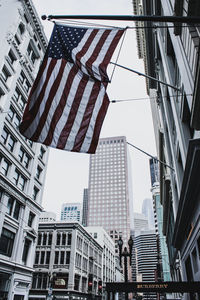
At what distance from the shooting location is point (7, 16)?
29.0m

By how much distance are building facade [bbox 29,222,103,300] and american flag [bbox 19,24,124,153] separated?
41953 millimetres

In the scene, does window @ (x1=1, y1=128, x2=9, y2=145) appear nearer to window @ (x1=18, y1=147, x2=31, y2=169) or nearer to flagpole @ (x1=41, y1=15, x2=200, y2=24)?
window @ (x1=18, y1=147, x2=31, y2=169)

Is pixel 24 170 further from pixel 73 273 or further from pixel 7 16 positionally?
pixel 73 273

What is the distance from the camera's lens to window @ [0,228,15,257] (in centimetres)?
2463

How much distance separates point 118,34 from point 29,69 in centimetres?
2903

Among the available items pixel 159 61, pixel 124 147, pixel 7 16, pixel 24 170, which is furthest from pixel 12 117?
pixel 124 147

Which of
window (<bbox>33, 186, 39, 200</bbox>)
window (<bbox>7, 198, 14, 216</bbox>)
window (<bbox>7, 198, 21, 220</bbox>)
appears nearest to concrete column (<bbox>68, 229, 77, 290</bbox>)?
window (<bbox>33, 186, 39, 200</bbox>)

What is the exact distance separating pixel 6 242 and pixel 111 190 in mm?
146934

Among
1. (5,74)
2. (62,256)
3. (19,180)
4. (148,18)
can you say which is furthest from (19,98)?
(62,256)

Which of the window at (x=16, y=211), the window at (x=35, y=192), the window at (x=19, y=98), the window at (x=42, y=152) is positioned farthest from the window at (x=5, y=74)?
the window at (x=35, y=192)

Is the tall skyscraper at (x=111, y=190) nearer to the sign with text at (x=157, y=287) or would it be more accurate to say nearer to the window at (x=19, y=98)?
the window at (x=19, y=98)

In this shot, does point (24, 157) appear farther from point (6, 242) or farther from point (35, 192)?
point (6, 242)

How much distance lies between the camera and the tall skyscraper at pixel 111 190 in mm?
159250

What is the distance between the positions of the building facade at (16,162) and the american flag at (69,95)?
18.2 meters
